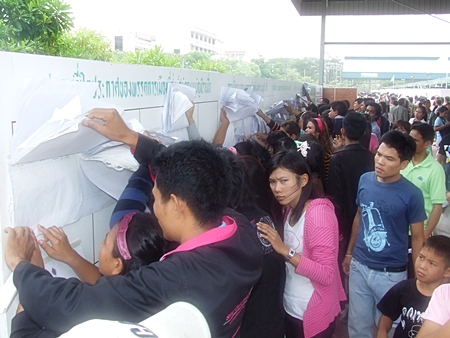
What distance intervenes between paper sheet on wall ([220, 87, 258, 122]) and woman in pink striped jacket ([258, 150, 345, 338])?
1.22m

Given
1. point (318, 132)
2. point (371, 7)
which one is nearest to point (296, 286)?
point (318, 132)

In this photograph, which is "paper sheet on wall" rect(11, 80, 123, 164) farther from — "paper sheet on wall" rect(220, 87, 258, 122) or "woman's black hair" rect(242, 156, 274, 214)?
"paper sheet on wall" rect(220, 87, 258, 122)

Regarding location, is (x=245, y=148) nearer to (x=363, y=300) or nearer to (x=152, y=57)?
(x=363, y=300)

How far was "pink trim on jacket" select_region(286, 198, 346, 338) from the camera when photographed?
2.03 m

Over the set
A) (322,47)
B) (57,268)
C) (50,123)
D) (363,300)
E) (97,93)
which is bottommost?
(363,300)

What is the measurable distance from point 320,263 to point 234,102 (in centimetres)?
173

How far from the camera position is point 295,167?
7.30ft

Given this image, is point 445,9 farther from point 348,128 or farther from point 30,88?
point 30,88

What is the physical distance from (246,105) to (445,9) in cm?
1359

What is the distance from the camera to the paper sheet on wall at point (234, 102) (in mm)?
3404

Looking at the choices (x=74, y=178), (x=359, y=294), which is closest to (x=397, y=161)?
(x=359, y=294)

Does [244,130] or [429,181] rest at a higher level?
[244,130]

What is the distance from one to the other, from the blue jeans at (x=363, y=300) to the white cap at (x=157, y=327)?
2.14 meters

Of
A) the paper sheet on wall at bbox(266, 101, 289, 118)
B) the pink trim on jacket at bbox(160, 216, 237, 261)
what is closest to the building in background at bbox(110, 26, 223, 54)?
the paper sheet on wall at bbox(266, 101, 289, 118)
